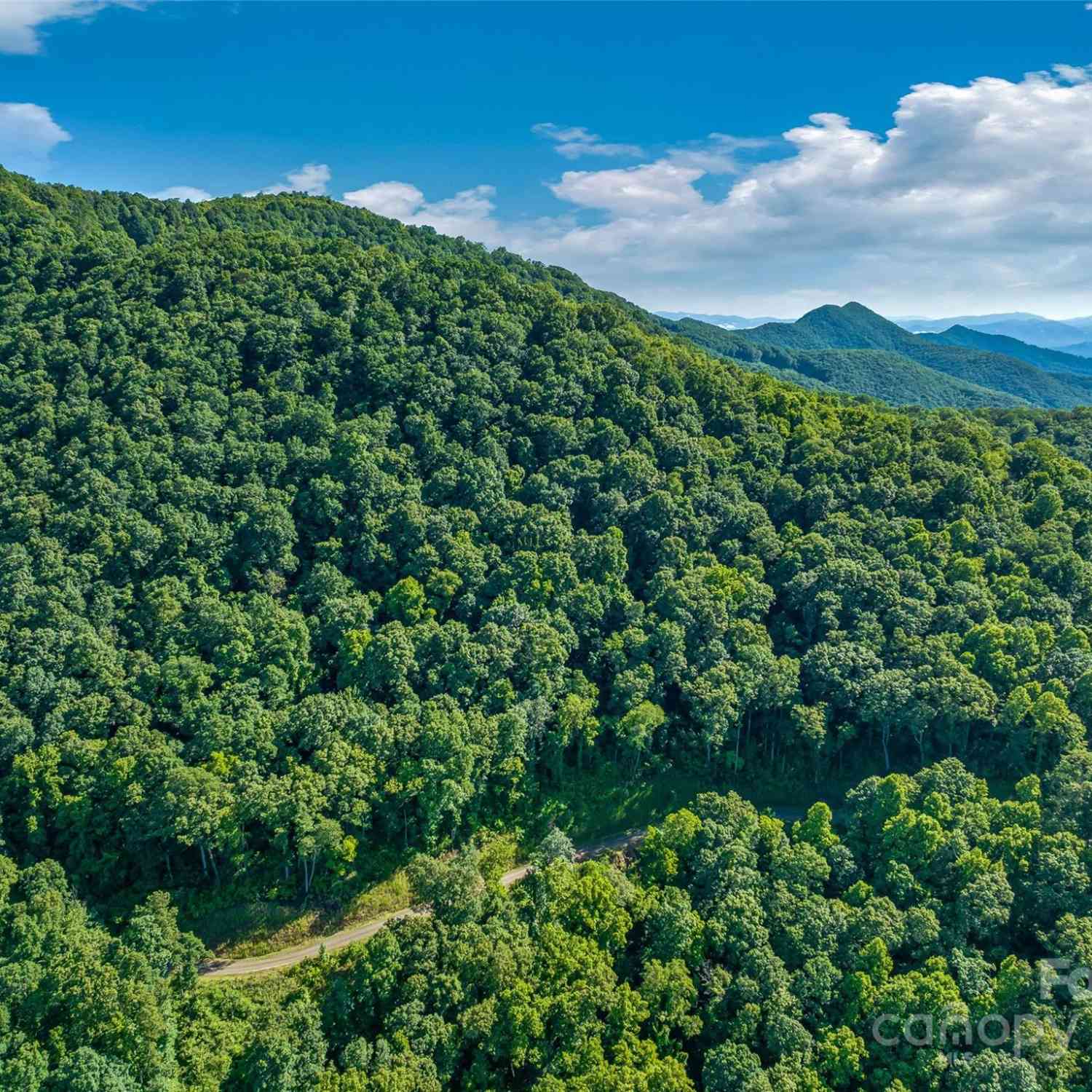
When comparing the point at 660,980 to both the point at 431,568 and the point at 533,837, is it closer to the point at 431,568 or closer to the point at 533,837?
the point at 533,837

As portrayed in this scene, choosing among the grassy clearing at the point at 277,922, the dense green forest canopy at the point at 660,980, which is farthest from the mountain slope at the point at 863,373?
the grassy clearing at the point at 277,922

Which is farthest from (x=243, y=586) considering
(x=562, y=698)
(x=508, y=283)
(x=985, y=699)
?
(x=985, y=699)

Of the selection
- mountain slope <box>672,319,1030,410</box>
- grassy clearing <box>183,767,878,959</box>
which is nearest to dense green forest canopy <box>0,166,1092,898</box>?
grassy clearing <box>183,767,878,959</box>

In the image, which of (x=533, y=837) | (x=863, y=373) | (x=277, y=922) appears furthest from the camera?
(x=863, y=373)

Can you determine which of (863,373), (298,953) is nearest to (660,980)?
(298,953)

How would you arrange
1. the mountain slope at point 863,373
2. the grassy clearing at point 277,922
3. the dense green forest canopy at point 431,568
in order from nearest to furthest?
the grassy clearing at point 277,922 → the dense green forest canopy at point 431,568 → the mountain slope at point 863,373

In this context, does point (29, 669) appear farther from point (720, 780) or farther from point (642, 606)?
point (720, 780)

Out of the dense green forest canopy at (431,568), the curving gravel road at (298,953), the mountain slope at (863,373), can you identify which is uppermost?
the mountain slope at (863,373)

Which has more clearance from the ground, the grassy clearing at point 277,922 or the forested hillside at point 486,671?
the forested hillside at point 486,671

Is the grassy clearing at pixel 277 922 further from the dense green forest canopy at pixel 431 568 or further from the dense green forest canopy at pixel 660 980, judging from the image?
the dense green forest canopy at pixel 660 980
